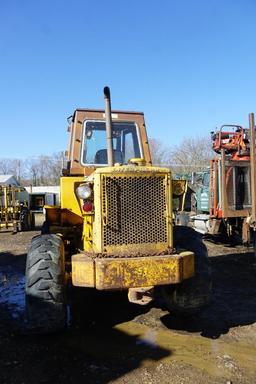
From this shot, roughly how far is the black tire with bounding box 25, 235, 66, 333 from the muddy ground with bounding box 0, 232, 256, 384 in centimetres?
30

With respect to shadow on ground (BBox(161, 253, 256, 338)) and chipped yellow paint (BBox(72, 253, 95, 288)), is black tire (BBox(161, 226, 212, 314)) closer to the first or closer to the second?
shadow on ground (BBox(161, 253, 256, 338))

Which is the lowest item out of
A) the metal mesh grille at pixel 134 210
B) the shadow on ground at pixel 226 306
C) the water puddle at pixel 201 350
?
the water puddle at pixel 201 350

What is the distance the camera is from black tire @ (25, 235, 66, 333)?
4.64m

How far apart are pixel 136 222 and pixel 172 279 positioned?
0.70m

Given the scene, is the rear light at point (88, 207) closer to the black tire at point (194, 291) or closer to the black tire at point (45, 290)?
the black tire at point (45, 290)

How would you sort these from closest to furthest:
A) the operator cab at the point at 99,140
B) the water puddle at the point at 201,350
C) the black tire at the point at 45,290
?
the water puddle at the point at 201,350 < the black tire at the point at 45,290 < the operator cab at the point at 99,140

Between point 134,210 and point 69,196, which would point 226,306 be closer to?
point 134,210

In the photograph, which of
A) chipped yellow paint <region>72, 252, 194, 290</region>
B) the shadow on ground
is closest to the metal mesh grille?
chipped yellow paint <region>72, 252, 194, 290</region>

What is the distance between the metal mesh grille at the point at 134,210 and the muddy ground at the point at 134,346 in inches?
44.4

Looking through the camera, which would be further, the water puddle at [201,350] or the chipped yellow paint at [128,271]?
the chipped yellow paint at [128,271]

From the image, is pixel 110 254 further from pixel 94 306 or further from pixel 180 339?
pixel 94 306

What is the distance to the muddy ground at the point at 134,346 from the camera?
407 centimetres

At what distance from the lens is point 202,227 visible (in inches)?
529

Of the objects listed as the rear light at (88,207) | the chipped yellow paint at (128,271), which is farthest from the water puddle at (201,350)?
the rear light at (88,207)
